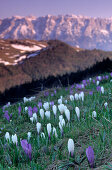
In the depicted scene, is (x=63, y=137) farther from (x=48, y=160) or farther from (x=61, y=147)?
(x=48, y=160)

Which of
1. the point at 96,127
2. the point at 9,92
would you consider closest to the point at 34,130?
the point at 96,127

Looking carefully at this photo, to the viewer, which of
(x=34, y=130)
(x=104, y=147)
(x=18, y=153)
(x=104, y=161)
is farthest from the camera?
(x=34, y=130)

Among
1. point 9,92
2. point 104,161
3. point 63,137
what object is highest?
point 104,161

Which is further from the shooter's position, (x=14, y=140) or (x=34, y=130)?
(x=34, y=130)

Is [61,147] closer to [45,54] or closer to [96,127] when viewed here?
[96,127]

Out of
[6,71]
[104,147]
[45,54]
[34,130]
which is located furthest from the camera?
[45,54]

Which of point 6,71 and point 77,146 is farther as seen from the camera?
point 6,71

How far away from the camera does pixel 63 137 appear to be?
2783mm

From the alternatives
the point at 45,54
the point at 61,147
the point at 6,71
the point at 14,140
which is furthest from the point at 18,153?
the point at 45,54

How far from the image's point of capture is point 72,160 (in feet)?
6.23

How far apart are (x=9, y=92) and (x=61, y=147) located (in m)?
37.0

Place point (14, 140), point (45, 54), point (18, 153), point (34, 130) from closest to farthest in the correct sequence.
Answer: point (18, 153)
point (14, 140)
point (34, 130)
point (45, 54)

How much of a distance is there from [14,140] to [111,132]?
126 cm

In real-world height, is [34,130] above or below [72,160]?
below
